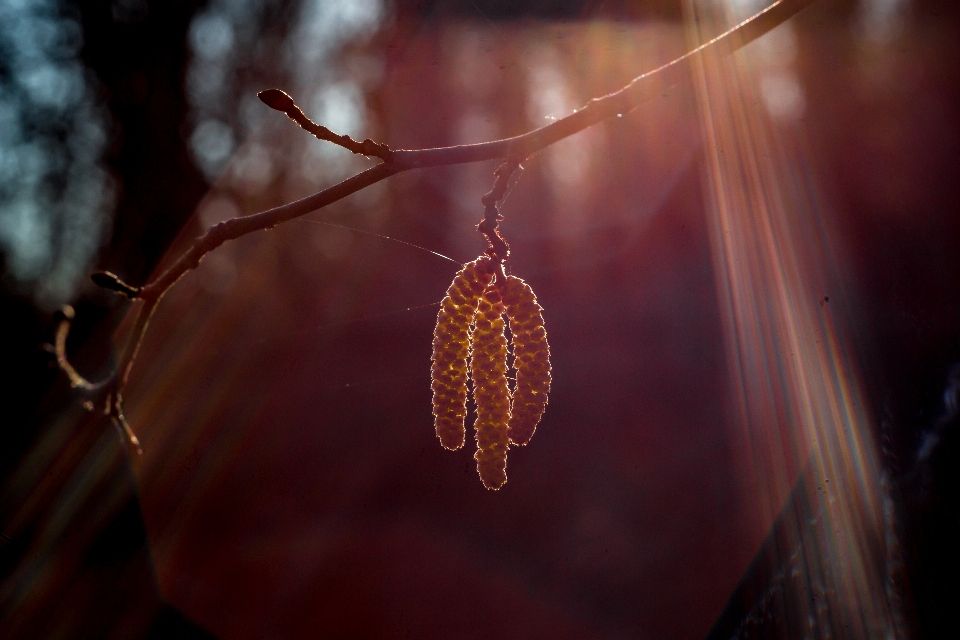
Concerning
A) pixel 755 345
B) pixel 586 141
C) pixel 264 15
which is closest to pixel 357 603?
pixel 755 345

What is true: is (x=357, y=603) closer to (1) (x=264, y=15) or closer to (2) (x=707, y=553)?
(2) (x=707, y=553)

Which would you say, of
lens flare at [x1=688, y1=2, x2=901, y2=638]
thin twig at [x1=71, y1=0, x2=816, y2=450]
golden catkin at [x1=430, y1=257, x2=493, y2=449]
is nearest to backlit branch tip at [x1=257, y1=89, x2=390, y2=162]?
thin twig at [x1=71, y1=0, x2=816, y2=450]

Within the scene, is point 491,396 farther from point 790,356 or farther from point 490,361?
point 790,356

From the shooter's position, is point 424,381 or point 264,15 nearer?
point 424,381

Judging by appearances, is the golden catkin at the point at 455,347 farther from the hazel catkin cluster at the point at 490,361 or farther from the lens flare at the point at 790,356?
the lens flare at the point at 790,356

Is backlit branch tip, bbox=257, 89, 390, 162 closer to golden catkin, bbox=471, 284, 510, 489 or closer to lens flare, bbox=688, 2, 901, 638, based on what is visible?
golden catkin, bbox=471, 284, 510, 489

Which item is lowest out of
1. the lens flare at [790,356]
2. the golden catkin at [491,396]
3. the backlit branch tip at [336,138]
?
the golden catkin at [491,396]

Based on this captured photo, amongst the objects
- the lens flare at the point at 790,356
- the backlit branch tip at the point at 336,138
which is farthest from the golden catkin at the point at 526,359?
the lens flare at the point at 790,356

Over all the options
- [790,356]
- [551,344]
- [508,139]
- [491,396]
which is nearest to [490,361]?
[491,396]
